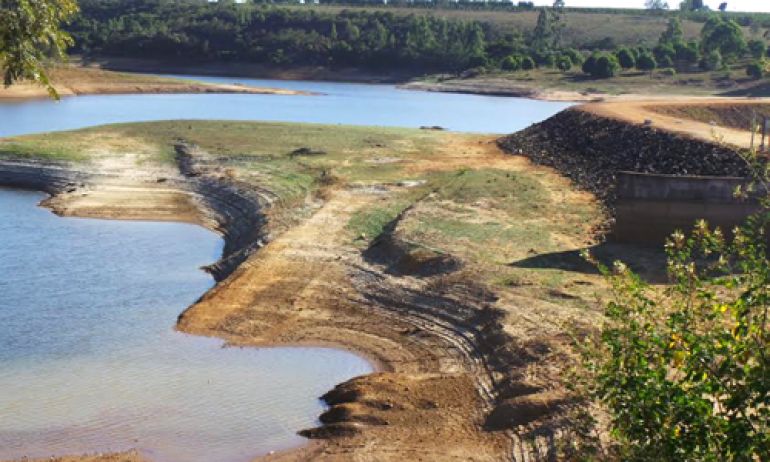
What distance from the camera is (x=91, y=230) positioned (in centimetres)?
2820

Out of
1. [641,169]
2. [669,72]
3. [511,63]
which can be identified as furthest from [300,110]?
[641,169]

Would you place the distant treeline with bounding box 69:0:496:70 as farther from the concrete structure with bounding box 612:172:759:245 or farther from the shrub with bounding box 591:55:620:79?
the concrete structure with bounding box 612:172:759:245

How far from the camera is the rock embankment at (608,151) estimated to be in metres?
27.5

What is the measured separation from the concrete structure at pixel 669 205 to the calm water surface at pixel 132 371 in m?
6.78

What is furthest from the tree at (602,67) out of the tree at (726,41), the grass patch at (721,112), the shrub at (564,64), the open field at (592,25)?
the grass patch at (721,112)

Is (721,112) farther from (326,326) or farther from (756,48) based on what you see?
(756,48)

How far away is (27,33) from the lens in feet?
33.8

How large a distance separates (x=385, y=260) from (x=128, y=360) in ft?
21.4

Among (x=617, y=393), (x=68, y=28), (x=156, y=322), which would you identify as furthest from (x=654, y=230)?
(x=68, y=28)

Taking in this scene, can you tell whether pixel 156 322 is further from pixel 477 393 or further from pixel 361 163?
pixel 361 163

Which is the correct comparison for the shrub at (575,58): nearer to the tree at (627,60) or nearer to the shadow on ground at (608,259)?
the tree at (627,60)

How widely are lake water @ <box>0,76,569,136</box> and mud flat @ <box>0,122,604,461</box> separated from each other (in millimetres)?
13705

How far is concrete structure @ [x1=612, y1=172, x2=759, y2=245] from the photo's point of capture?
20312 mm

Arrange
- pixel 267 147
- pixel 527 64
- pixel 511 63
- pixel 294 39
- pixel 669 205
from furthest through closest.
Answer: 1. pixel 294 39
2. pixel 511 63
3. pixel 527 64
4. pixel 267 147
5. pixel 669 205
